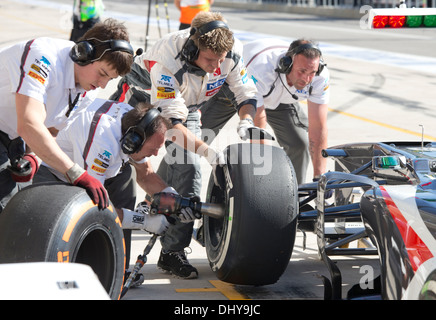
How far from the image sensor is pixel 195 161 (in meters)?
5.32

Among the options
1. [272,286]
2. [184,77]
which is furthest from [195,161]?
[272,286]

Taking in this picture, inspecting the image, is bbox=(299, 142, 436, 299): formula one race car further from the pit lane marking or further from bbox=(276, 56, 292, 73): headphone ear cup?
bbox=(276, 56, 292, 73): headphone ear cup

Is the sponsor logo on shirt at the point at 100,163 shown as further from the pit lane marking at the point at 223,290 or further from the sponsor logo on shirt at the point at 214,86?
the sponsor logo on shirt at the point at 214,86

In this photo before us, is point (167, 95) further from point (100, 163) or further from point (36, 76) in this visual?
point (36, 76)

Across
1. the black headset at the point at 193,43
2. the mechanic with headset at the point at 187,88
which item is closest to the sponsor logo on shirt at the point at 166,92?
the mechanic with headset at the point at 187,88

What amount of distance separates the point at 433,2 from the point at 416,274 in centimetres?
2418

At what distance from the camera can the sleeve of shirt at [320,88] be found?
6.36 meters

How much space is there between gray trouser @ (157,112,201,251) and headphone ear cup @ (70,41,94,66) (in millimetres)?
1356

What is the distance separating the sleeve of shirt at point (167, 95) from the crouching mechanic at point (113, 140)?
537mm
